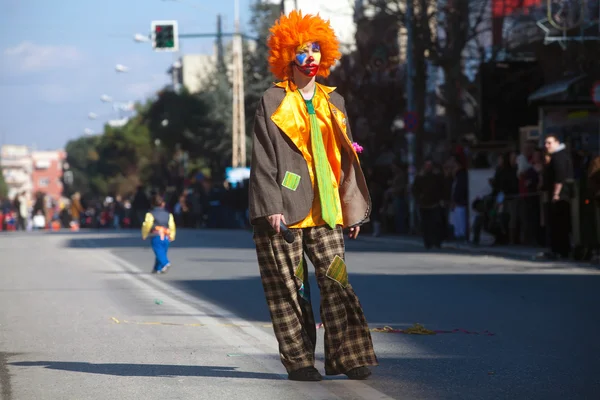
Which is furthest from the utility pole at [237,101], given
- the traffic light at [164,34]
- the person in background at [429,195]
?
the person in background at [429,195]

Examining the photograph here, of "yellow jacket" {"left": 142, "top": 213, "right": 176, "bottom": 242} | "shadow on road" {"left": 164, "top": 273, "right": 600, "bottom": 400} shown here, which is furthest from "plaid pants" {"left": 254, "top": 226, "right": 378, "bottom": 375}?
"yellow jacket" {"left": 142, "top": 213, "right": 176, "bottom": 242}

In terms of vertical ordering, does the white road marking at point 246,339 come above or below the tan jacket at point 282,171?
below

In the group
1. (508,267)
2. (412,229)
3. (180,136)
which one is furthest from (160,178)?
(508,267)

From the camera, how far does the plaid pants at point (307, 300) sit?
7270 mm

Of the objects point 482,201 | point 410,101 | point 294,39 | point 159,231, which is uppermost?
point 410,101

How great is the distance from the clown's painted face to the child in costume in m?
11.6

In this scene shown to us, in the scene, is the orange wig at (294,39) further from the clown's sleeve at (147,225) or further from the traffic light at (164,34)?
the traffic light at (164,34)

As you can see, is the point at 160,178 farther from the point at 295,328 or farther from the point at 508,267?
the point at 295,328

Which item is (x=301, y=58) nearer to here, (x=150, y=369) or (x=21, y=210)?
(x=150, y=369)

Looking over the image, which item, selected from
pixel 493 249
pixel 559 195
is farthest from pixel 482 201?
pixel 559 195

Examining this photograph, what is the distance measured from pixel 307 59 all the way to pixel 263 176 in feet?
2.28

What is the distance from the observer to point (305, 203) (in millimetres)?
7207

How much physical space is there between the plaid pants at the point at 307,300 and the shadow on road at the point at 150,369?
16.8 inches

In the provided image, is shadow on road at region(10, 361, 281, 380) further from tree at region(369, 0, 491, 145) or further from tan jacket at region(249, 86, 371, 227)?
tree at region(369, 0, 491, 145)
